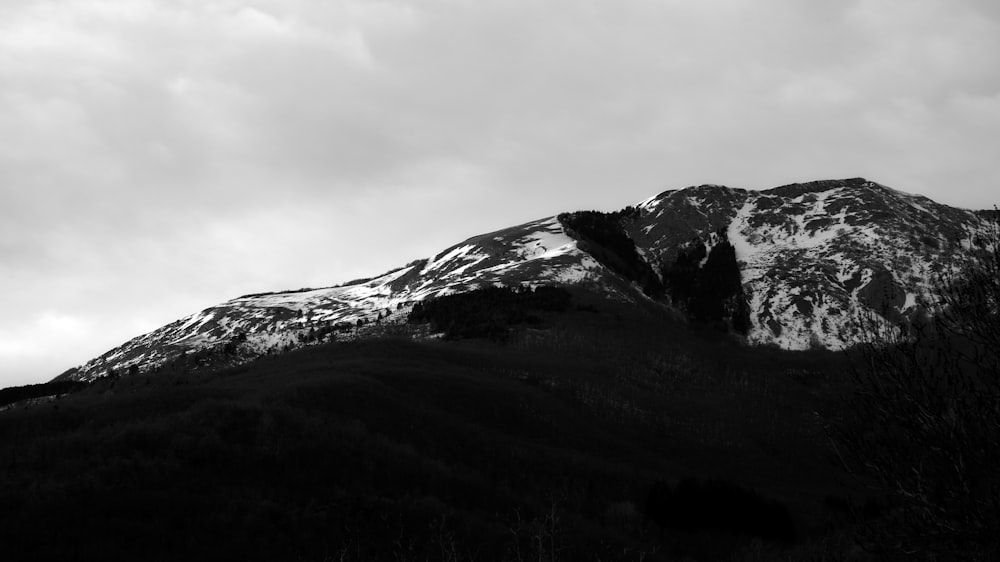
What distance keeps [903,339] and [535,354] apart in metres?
78.1

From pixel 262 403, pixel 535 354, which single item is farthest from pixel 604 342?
pixel 262 403

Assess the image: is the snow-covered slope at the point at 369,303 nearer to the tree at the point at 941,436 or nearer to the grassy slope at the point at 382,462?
the grassy slope at the point at 382,462

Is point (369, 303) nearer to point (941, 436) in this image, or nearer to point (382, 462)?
point (382, 462)

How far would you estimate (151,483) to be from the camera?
25.2m

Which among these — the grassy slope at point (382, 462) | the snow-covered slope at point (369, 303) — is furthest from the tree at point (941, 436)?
the snow-covered slope at point (369, 303)

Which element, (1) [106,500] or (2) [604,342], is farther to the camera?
(2) [604,342]

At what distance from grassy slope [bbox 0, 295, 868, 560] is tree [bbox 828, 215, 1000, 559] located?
3.69 feet

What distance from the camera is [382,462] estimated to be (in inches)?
1323

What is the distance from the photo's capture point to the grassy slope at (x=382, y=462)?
22625 millimetres

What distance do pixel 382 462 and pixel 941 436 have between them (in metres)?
27.5

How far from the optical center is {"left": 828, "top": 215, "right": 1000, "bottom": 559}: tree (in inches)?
404

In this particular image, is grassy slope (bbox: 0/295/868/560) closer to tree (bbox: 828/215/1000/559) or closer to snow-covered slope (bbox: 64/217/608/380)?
tree (bbox: 828/215/1000/559)

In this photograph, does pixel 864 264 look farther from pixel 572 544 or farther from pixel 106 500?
pixel 106 500

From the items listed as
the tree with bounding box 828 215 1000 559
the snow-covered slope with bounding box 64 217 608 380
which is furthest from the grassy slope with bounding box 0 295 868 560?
the snow-covered slope with bounding box 64 217 608 380
